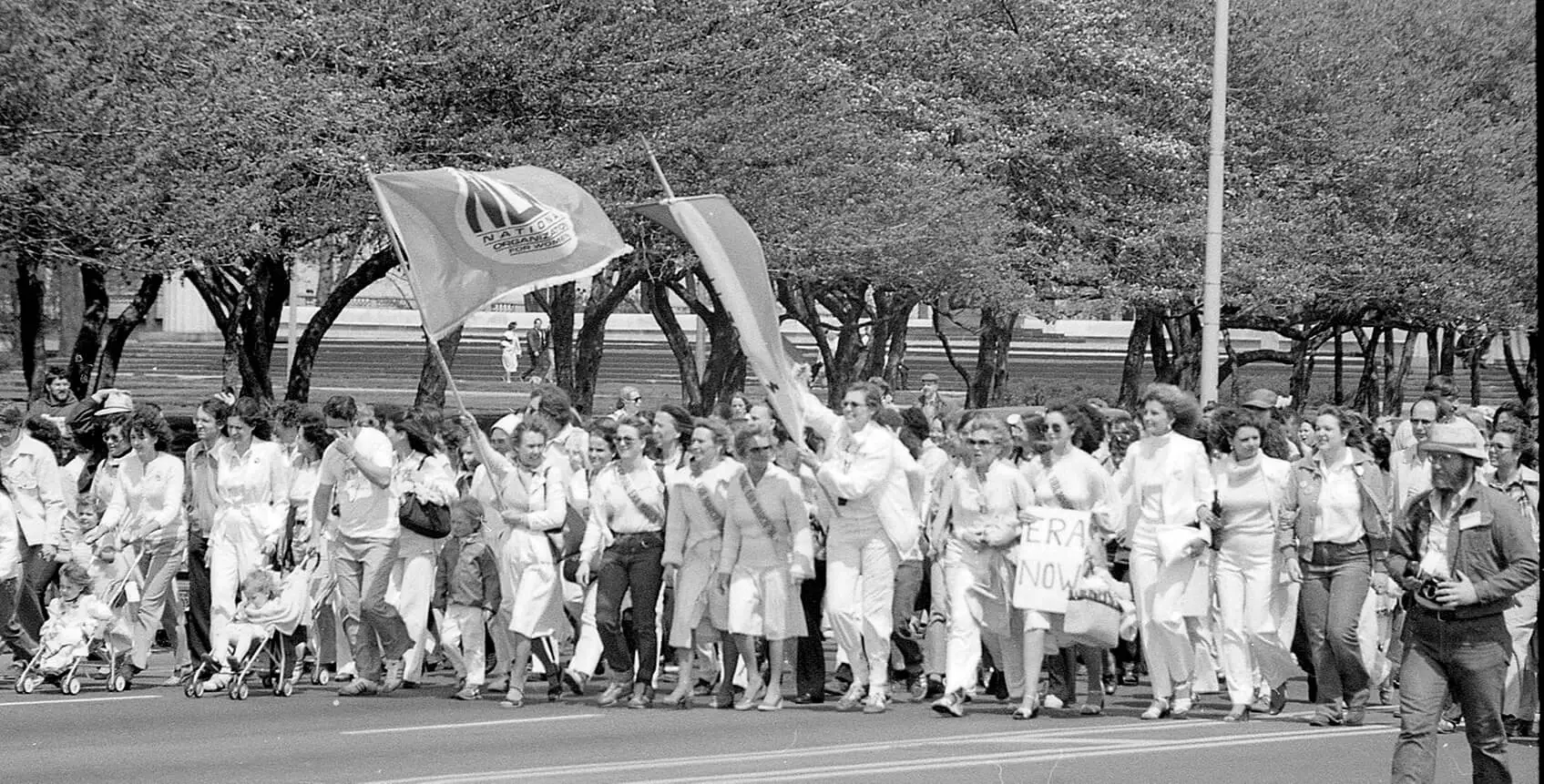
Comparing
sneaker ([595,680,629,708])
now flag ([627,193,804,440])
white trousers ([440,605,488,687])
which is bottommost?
sneaker ([595,680,629,708])

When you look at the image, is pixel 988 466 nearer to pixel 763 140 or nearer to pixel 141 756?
pixel 141 756

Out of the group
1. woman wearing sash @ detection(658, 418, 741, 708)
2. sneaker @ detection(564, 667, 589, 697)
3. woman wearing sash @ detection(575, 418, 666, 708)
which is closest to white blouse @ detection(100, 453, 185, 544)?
sneaker @ detection(564, 667, 589, 697)

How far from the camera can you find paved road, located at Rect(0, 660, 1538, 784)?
1024 centimetres

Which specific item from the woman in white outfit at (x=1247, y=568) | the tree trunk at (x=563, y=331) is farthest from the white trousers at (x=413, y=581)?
the tree trunk at (x=563, y=331)

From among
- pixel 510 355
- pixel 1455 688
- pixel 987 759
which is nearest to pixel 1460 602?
pixel 1455 688

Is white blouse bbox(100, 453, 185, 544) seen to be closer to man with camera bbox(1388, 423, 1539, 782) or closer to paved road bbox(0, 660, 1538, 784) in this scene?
paved road bbox(0, 660, 1538, 784)

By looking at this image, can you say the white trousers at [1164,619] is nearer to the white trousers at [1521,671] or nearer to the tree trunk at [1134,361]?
the white trousers at [1521,671]

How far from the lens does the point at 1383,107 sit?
3734 cm

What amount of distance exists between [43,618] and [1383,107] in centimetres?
2767

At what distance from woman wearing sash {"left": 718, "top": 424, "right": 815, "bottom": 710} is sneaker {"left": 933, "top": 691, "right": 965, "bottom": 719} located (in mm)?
859

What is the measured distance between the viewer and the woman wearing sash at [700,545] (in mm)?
12656

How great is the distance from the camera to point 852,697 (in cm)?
1252

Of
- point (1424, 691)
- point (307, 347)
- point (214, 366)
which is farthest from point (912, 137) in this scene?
point (214, 366)

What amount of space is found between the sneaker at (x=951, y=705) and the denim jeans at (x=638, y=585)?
5.40ft
